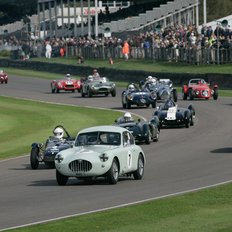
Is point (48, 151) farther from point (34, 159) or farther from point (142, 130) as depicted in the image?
point (142, 130)

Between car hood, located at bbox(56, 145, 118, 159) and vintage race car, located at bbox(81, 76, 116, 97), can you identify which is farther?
vintage race car, located at bbox(81, 76, 116, 97)

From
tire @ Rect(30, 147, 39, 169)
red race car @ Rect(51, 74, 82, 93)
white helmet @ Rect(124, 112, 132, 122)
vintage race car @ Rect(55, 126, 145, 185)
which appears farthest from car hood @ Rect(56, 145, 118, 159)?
red race car @ Rect(51, 74, 82, 93)

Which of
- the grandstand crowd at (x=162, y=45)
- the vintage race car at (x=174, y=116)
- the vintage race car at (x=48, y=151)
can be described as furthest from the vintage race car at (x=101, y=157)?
the grandstand crowd at (x=162, y=45)

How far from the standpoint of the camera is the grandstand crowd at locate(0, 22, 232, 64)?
6162 centimetres

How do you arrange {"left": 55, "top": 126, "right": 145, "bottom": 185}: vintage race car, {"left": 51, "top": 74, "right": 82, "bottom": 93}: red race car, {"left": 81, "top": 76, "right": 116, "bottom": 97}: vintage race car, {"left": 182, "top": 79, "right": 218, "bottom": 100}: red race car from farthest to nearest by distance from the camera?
{"left": 51, "top": 74, "right": 82, "bottom": 93}: red race car, {"left": 81, "top": 76, "right": 116, "bottom": 97}: vintage race car, {"left": 182, "top": 79, "right": 218, "bottom": 100}: red race car, {"left": 55, "top": 126, "right": 145, "bottom": 185}: vintage race car

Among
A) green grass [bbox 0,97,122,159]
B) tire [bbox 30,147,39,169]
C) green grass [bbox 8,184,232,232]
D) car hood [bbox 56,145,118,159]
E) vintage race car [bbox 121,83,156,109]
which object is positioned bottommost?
green grass [bbox 0,97,122,159]

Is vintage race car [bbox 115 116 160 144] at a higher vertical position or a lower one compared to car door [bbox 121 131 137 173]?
lower

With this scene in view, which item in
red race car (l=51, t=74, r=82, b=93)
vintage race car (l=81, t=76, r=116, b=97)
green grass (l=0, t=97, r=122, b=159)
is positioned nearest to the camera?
green grass (l=0, t=97, r=122, b=159)

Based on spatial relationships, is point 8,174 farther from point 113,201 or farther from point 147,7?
point 147,7

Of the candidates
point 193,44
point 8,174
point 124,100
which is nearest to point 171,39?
point 193,44

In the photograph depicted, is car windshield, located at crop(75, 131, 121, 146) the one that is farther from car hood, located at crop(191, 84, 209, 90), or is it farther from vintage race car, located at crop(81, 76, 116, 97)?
vintage race car, located at crop(81, 76, 116, 97)

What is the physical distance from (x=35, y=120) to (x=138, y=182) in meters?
21.4

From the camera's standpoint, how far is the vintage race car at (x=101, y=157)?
2262 cm

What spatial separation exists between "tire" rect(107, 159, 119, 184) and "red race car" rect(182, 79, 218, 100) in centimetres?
2897
